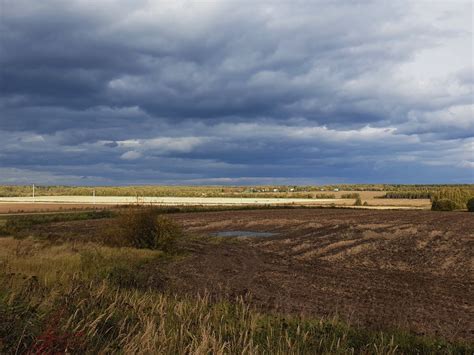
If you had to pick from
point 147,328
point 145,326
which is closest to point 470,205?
point 145,326

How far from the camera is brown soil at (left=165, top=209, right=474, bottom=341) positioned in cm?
1238

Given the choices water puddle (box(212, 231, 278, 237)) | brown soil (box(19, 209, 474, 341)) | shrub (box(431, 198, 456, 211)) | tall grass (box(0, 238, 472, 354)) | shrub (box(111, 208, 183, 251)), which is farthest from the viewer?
shrub (box(431, 198, 456, 211))

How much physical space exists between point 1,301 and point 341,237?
88.5 ft

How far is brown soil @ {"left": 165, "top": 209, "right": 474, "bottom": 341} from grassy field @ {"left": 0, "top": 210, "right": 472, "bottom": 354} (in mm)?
947

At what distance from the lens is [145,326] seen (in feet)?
21.9

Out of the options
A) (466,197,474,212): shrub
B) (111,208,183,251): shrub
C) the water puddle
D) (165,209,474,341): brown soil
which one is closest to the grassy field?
(165,209,474,341): brown soil

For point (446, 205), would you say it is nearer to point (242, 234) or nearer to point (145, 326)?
point (242, 234)

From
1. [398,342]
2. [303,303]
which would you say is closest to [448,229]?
[303,303]

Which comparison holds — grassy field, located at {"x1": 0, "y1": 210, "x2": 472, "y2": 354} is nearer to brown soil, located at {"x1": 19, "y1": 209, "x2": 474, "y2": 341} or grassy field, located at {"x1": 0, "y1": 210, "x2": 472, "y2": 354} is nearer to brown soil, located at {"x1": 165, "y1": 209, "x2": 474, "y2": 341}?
brown soil, located at {"x1": 19, "y1": 209, "x2": 474, "y2": 341}

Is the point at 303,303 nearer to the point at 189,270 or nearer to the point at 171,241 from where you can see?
the point at 189,270

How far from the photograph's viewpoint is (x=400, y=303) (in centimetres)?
1366

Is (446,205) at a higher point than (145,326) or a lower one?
lower

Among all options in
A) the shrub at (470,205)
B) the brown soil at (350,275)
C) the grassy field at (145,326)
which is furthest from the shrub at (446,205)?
the grassy field at (145,326)

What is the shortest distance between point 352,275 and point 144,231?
10654 mm
